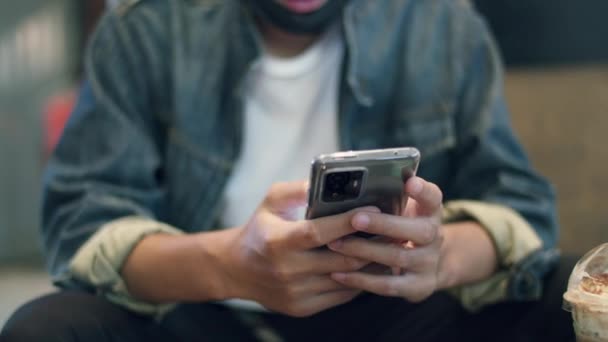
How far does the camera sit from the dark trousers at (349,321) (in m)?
0.67

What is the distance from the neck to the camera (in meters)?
0.92

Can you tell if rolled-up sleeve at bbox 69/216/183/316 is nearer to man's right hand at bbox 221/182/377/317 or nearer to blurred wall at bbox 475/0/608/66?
man's right hand at bbox 221/182/377/317

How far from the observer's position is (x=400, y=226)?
59 centimetres

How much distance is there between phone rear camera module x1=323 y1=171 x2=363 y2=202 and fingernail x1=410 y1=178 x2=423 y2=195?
0.04 meters

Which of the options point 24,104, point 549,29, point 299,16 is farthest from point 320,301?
point 24,104

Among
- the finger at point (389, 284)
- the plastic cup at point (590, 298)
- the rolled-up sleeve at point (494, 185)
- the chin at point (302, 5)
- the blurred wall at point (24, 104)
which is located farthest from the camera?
the blurred wall at point (24, 104)

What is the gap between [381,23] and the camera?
918 mm

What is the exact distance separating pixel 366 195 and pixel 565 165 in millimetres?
652

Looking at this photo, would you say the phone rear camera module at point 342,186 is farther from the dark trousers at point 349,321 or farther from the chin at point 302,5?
the chin at point 302,5

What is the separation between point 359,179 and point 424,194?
7 cm

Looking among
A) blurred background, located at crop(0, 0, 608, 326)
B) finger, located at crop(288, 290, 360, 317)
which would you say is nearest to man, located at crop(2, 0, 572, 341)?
finger, located at crop(288, 290, 360, 317)

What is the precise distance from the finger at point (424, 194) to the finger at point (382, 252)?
4 cm

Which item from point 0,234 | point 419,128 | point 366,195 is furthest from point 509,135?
point 0,234

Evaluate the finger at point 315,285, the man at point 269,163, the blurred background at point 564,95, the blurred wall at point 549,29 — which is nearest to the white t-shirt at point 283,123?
the man at point 269,163
